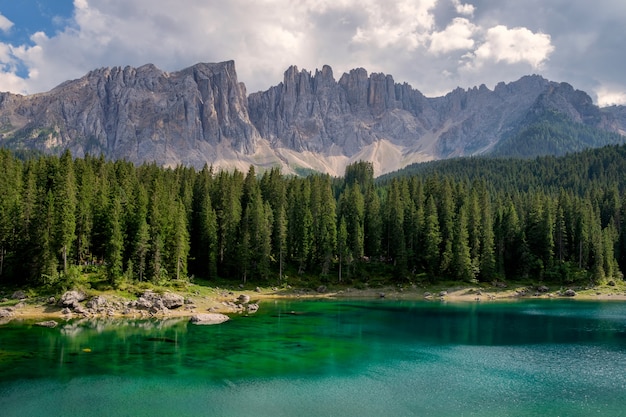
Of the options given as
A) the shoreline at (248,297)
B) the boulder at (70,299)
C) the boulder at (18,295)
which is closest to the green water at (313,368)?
the shoreline at (248,297)

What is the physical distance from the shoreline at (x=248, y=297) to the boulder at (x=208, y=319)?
4.19 meters

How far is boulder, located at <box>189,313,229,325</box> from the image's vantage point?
6250 centimetres

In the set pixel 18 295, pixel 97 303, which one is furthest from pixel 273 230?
pixel 18 295

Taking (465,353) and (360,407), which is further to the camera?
(465,353)

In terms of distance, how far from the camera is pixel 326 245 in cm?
10544

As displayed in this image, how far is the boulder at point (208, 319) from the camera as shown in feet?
205

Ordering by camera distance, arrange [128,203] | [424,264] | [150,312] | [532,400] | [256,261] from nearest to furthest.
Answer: [532,400], [150,312], [128,203], [256,261], [424,264]

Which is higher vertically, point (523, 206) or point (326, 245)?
point (523, 206)

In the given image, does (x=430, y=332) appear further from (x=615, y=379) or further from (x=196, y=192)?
(x=196, y=192)

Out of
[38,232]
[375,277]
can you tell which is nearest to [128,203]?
[38,232]

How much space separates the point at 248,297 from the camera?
8256cm

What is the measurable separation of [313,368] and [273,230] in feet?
220

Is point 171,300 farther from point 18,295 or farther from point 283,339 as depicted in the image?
point 283,339

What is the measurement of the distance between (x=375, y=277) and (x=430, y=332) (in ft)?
154
